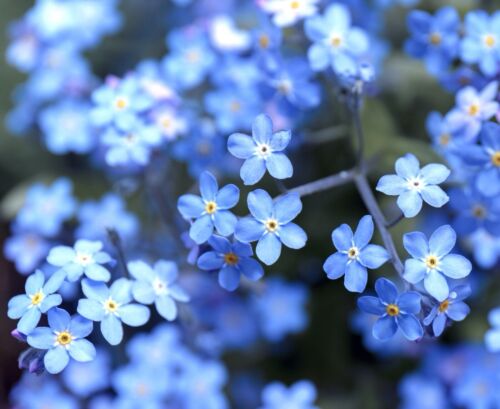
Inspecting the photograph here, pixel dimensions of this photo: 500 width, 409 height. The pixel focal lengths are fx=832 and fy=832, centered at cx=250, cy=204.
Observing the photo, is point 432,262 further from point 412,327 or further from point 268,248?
point 268,248

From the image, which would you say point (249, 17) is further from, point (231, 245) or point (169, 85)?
point (231, 245)

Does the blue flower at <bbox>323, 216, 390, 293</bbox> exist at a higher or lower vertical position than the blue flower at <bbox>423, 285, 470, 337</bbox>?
higher

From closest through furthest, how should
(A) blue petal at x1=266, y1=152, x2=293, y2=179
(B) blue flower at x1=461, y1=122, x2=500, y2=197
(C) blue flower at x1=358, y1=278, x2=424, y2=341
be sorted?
1. (C) blue flower at x1=358, y1=278, x2=424, y2=341
2. (A) blue petal at x1=266, y1=152, x2=293, y2=179
3. (B) blue flower at x1=461, y1=122, x2=500, y2=197

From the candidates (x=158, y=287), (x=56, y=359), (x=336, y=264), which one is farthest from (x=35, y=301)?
(x=336, y=264)

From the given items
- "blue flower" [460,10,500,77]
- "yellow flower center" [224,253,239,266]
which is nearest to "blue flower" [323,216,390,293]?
"yellow flower center" [224,253,239,266]

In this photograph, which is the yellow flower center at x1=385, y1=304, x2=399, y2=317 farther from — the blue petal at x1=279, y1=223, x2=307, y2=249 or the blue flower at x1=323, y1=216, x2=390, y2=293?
the blue petal at x1=279, y1=223, x2=307, y2=249

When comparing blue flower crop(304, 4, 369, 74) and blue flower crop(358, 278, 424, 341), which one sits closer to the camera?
blue flower crop(358, 278, 424, 341)

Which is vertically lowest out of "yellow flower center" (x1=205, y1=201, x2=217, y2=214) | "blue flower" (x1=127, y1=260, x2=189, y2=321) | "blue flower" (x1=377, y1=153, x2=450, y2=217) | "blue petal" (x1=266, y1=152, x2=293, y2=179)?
"blue flower" (x1=127, y1=260, x2=189, y2=321)
